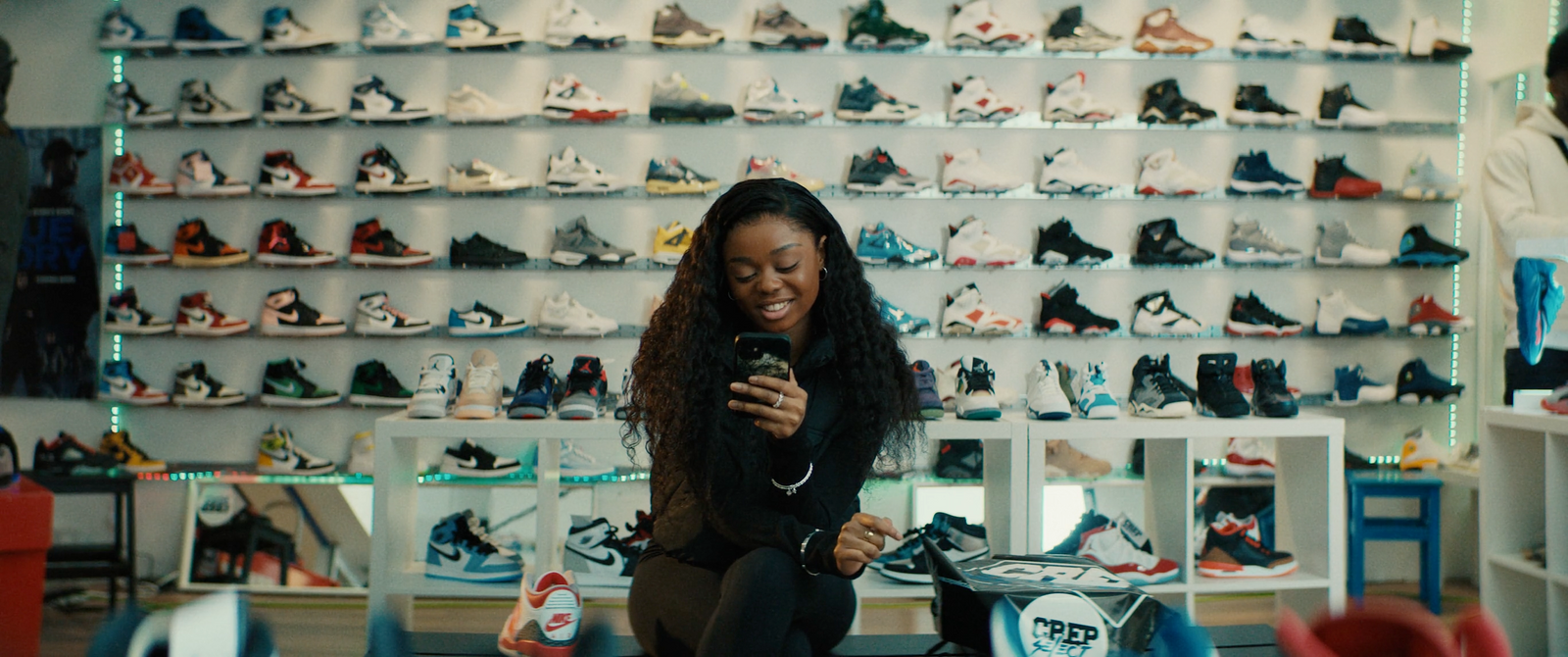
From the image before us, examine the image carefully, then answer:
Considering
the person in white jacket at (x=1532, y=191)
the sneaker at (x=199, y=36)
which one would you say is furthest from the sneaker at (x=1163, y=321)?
the sneaker at (x=199, y=36)

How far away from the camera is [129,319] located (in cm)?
Answer: 402

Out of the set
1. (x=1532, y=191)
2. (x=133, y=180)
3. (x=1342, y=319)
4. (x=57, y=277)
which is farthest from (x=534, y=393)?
(x=1342, y=319)

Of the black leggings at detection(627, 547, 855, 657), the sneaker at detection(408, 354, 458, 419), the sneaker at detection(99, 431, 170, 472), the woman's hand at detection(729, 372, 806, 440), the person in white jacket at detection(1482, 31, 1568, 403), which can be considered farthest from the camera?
the sneaker at detection(99, 431, 170, 472)

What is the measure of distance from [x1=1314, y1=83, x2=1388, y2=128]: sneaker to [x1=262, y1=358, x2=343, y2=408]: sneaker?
443 centimetres

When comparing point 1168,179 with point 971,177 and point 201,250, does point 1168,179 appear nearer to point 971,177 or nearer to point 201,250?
point 971,177

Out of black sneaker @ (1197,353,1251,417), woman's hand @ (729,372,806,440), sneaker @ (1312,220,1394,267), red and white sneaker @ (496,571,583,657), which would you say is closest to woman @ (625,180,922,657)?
woman's hand @ (729,372,806,440)

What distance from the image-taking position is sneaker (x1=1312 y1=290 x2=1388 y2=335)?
4020mm

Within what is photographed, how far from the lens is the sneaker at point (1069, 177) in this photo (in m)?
4.04

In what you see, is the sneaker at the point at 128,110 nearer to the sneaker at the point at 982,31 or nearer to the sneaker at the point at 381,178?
the sneaker at the point at 381,178

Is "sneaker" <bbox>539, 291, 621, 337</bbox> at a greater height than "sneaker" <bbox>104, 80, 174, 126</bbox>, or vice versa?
"sneaker" <bbox>104, 80, 174, 126</bbox>

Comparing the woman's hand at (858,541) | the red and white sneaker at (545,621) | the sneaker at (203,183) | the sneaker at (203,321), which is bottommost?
the red and white sneaker at (545,621)

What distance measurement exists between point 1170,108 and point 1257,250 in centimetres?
71

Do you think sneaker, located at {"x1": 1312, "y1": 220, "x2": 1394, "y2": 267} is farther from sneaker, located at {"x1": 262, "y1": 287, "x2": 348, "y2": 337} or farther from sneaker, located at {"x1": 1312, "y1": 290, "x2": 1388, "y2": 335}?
sneaker, located at {"x1": 262, "y1": 287, "x2": 348, "y2": 337}

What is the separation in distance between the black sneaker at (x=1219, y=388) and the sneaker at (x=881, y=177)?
5.42 feet
